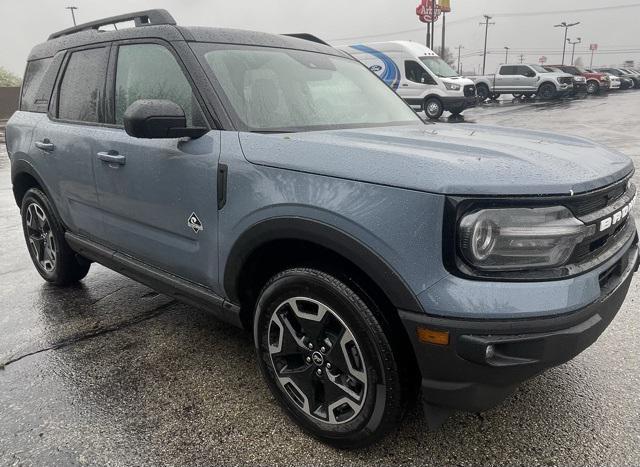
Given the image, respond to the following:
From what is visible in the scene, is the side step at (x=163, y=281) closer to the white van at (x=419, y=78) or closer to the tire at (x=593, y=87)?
the white van at (x=419, y=78)

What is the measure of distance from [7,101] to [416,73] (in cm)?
2442

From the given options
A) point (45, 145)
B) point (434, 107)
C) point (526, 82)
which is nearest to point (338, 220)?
point (45, 145)

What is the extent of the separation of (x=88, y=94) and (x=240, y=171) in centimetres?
173

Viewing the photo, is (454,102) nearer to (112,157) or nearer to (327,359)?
(112,157)

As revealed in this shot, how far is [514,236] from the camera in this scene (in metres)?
1.72

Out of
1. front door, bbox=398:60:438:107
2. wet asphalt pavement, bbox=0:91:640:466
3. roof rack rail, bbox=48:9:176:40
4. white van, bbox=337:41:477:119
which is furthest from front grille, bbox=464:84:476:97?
roof rack rail, bbox=48:9:176:40

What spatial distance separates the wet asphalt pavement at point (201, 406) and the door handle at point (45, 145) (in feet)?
3.89

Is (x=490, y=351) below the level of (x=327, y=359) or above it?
above

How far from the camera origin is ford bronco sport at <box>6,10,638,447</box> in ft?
5.64

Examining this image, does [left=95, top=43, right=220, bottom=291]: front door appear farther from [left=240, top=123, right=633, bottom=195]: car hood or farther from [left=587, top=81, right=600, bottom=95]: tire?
[left=587, top=81, right=600, bottom=95]: tire

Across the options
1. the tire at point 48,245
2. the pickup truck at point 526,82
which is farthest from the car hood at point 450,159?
the pickup truck at point 526,82

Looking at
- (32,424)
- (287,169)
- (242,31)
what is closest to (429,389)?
(287,169)

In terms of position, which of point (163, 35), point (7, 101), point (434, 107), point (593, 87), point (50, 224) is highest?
point (163, 35)

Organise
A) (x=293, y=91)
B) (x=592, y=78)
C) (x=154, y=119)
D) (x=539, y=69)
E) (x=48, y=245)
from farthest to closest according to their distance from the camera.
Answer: (x=592, y=78) < (x=539, y=69) < (x=48, y=245) < (x=293, y=91) < (x=154, y=119)
